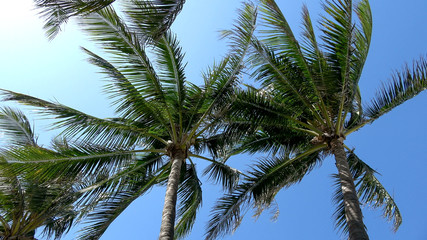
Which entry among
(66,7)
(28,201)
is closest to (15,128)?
(28,201)

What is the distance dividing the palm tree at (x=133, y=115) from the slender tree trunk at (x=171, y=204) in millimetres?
25

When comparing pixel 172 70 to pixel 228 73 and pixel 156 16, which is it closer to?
pixel 228 73

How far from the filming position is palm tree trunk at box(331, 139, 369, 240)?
23.1ft

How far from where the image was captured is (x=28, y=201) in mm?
9727

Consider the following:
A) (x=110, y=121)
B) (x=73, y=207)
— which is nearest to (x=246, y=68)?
(x=110, y=121)

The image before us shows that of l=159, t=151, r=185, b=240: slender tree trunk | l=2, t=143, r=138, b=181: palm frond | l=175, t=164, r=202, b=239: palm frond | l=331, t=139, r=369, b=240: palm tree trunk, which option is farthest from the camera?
l=175, t=164, r=202, b=239: palm frond

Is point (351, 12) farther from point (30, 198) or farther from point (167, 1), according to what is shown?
point (30, 198)

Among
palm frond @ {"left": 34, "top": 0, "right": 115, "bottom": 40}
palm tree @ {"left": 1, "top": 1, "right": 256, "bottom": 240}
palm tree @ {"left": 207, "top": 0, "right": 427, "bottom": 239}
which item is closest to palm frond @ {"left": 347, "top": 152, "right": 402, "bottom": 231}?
palm tree @ {"left": 207, "top": 0, "right": 427, "bottom": 239}

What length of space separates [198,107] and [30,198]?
4711mm

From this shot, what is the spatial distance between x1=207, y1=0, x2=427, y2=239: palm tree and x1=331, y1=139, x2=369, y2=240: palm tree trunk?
29 mm

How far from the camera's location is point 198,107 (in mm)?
9867

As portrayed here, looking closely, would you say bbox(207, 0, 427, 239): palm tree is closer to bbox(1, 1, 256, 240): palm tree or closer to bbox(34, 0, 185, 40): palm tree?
bbox(1, 1, 256, 240): palm tree

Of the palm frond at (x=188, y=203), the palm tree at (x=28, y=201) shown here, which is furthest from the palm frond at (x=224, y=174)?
the palm tree at (x=28, y=201)

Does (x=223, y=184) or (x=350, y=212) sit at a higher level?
(x=223, y=184)
